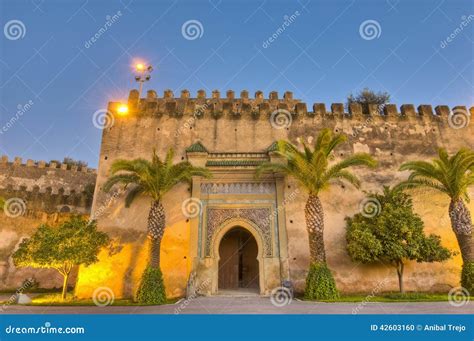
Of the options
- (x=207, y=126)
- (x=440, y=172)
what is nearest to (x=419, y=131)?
(x=440, y=172)

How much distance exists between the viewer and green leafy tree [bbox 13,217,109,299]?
12906 mm

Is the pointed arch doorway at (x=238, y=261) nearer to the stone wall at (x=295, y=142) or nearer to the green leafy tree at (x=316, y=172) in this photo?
the stone wall at (x=295, y=142)

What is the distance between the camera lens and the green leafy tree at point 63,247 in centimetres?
1291

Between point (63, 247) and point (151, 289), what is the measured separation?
4240mm

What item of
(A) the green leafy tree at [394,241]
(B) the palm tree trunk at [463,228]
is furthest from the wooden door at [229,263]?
(B) the palm tree trunk at [463,228]

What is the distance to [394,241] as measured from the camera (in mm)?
13258

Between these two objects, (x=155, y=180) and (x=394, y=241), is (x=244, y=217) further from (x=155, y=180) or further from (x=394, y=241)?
Answer: (x=394, y=241)

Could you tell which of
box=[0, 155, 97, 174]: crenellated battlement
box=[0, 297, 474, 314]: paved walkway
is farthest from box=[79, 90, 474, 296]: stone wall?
box=[0, 155, 97, 174]: crenellated battlement

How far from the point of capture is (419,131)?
1772cm

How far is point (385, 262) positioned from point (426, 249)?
1.89 meters

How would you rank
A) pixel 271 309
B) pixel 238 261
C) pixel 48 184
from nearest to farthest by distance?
pixel 271 309 < pixel 238 261 < pixel 48 184

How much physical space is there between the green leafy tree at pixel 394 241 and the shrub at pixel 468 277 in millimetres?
769

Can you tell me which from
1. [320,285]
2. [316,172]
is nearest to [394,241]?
[320,285]

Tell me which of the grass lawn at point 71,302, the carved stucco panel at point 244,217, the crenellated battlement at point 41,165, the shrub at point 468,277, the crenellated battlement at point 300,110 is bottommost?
the grass lawn at point 71,302
